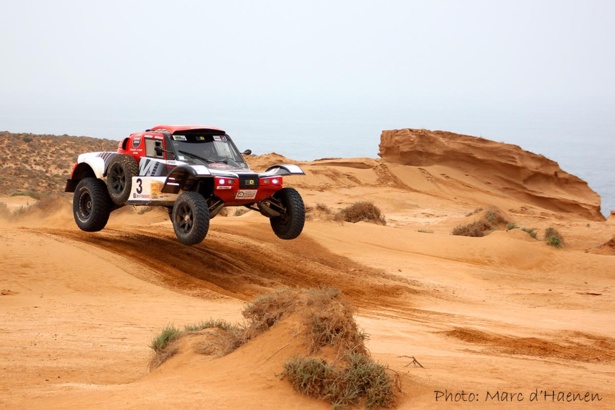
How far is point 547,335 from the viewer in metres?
11.5

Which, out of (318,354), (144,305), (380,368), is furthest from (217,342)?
(144,305)

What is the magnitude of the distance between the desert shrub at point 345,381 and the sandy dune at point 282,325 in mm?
106

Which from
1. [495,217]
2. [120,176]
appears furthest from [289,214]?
[495,217]

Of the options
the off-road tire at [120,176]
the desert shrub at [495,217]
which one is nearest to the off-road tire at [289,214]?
the off-road tire at [120,176]

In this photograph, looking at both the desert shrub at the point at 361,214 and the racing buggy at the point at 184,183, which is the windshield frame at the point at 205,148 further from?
the desert shrub at the point at 361,214

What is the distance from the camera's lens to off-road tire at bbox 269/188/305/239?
1480cm

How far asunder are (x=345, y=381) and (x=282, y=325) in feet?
3.70

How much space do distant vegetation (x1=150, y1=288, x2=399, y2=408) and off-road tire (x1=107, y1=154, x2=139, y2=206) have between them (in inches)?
260

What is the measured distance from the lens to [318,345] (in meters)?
6.83

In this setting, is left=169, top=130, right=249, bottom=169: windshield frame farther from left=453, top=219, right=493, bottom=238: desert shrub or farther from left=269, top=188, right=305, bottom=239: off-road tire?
left=453, top=219, right=493, bottom=238: desert shrub

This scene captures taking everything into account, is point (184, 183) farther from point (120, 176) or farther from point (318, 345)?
point (318, 345)

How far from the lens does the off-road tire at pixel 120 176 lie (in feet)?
47.4

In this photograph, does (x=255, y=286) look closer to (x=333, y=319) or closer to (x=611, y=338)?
(x=611, y=338)

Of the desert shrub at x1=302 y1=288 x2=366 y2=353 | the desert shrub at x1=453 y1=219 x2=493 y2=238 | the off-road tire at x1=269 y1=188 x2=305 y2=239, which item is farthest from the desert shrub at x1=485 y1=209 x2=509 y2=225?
the desert shrub at x1=302 y1=288 x2=366 y2=353
